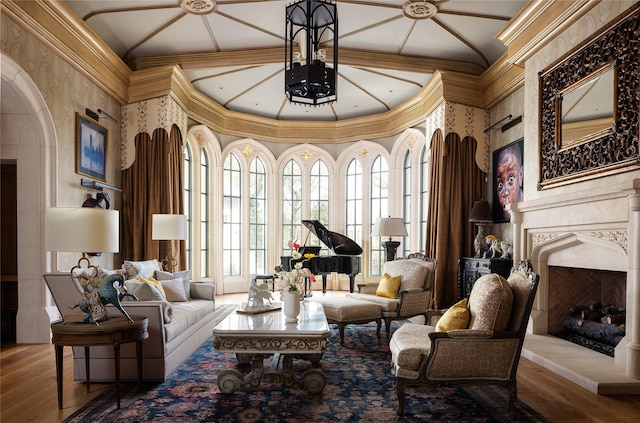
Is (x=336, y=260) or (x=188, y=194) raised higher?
(x=188, y=194)

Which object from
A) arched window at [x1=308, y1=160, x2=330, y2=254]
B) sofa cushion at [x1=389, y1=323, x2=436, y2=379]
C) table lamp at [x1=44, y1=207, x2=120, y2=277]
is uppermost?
arched window at [x1=308, y1=160, x2=330, y2=254]

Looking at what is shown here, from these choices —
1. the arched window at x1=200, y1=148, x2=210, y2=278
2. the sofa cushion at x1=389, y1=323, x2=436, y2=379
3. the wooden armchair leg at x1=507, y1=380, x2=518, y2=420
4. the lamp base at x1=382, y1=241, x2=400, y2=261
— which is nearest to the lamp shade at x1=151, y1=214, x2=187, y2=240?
the arched window at x1=200, y1=148, x2=210, y2=278

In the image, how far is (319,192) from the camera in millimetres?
10609

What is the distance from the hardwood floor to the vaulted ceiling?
397 centimetres

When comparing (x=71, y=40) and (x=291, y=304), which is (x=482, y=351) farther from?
(x=71, y=40)

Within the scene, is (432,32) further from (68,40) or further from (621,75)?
(68,40)

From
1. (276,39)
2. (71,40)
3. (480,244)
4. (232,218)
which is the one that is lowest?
(480,244)

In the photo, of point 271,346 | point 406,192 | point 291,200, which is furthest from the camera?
point 291,200

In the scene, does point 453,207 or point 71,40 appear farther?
point 453,207

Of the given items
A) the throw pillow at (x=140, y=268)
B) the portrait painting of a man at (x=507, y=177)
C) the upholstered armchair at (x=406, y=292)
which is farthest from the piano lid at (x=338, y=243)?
the throw pillow at (x=140, y=268)

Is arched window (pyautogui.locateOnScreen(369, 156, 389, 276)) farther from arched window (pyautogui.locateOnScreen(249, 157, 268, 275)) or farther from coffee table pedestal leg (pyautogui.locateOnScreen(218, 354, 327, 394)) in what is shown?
coffee table pedestal leg (pyautogui.locateOnScreen(218, 354, 327, 394))

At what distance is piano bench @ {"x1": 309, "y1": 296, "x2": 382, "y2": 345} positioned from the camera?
16.4 ft

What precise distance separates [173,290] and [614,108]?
181 inches

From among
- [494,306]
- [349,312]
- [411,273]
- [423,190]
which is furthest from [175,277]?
[423,190]
